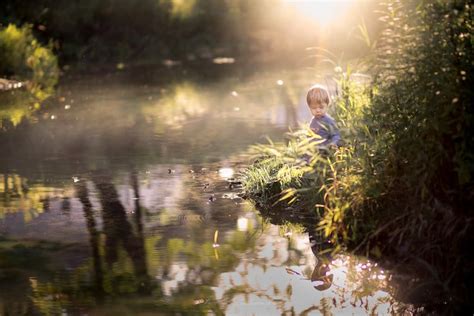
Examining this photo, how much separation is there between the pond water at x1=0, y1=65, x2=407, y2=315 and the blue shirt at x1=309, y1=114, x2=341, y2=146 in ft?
3.11

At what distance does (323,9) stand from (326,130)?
62092 mm

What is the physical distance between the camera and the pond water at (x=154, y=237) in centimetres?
689

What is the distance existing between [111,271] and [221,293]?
113 centimetres

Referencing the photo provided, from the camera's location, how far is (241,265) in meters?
7.80

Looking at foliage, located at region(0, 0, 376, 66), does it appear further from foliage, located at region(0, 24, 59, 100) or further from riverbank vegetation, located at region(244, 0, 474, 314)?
riverbank vegetation, located at region(244, 0, 474, 314)

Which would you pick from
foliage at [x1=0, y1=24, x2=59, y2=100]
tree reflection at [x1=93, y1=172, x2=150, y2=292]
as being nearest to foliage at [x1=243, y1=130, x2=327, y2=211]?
tree reflection at [x1=93, y1=172, x2=150, y2=292]

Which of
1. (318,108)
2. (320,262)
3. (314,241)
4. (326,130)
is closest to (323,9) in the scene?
(318,108)

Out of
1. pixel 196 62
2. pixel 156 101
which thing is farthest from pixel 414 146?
pixel 196 62

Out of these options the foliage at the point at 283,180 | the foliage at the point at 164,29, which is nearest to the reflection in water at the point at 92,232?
the foliage at the point at 283,180

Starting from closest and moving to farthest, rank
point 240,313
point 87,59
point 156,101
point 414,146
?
1. point 240,313
2. point 414,146
3. point 156,101
4. point 87,59

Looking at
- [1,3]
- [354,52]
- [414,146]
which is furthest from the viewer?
[354,52]

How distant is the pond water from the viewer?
6.89m

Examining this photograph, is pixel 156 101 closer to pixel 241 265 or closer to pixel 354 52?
pixel 241 265

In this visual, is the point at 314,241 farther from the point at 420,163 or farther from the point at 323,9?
the point at 323,9
